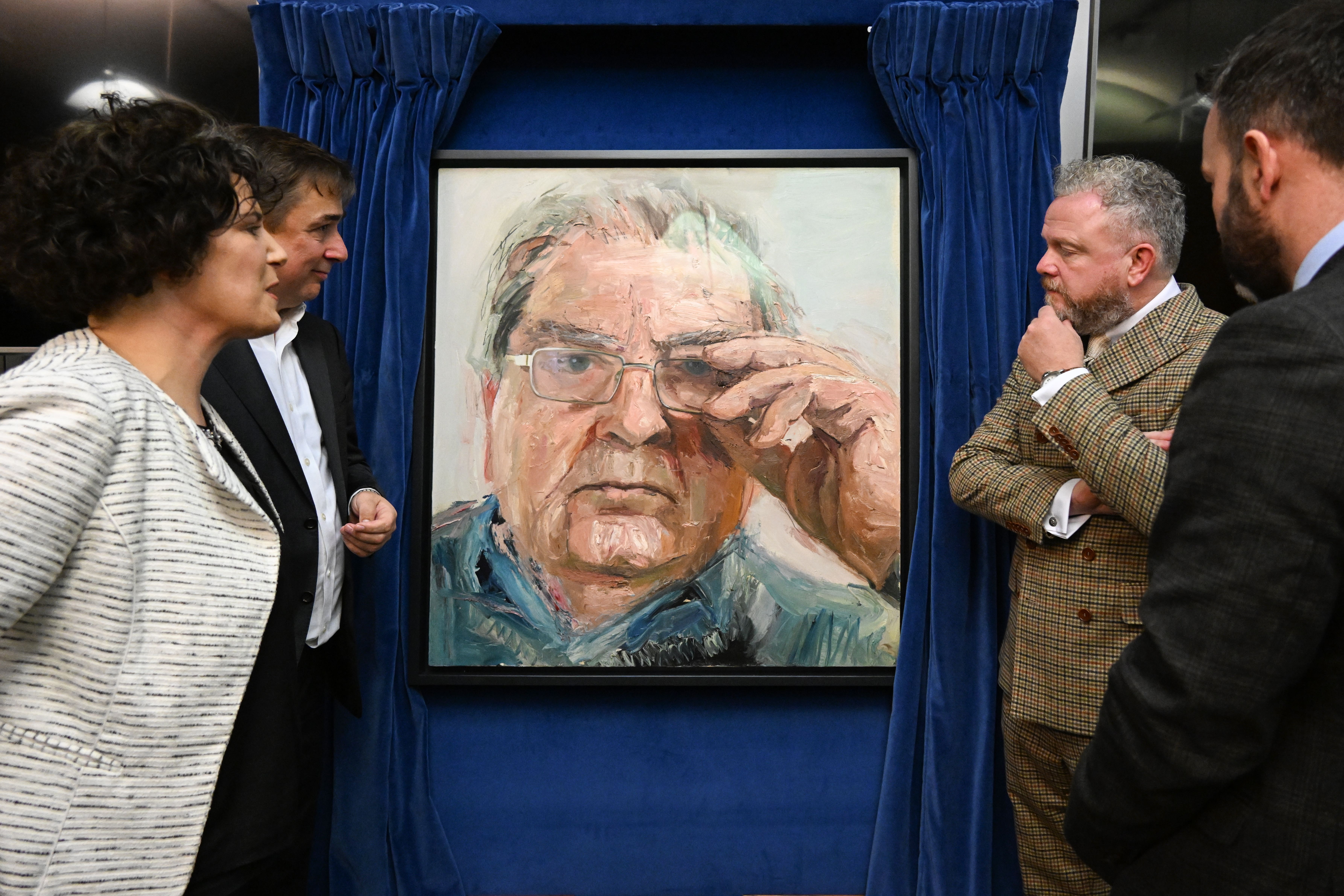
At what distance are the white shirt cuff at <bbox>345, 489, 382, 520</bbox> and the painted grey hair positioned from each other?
1.52 feet

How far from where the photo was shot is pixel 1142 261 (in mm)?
1777

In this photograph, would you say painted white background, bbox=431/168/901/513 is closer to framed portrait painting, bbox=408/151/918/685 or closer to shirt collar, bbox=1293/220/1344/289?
framed portrait painting, bbox=408/151/918/685

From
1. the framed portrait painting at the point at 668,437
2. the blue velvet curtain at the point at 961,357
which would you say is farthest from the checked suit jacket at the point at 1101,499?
the framed portrait painting at the point at 668,437

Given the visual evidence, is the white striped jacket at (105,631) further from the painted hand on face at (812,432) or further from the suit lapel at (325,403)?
the painted hand on face at (812,432)

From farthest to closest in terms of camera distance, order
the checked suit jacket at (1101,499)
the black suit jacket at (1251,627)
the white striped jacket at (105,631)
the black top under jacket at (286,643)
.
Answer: the checked suit jacket at (1101,499) < the black top under jacket at (286,643) < the white striped jacket at (105,631) < the black suit jacket at (1251,627)

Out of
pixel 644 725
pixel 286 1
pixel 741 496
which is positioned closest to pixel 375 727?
pixel 644 725

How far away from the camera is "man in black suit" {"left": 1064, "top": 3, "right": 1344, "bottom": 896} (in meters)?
0.78

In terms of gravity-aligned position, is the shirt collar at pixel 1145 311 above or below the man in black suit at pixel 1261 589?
above

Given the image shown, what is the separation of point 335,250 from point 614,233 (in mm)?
679

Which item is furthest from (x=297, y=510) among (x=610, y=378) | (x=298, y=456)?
(x=610, y=378)

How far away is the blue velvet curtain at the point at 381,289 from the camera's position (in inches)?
84.7

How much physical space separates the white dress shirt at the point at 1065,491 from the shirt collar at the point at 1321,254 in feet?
2.46

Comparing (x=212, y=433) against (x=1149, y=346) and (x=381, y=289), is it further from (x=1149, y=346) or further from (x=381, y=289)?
(x=1149, y=346)

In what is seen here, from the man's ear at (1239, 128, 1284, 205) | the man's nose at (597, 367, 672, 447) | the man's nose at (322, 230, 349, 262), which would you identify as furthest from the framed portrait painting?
the man's ear at (1239, 128, 1284, 205)
